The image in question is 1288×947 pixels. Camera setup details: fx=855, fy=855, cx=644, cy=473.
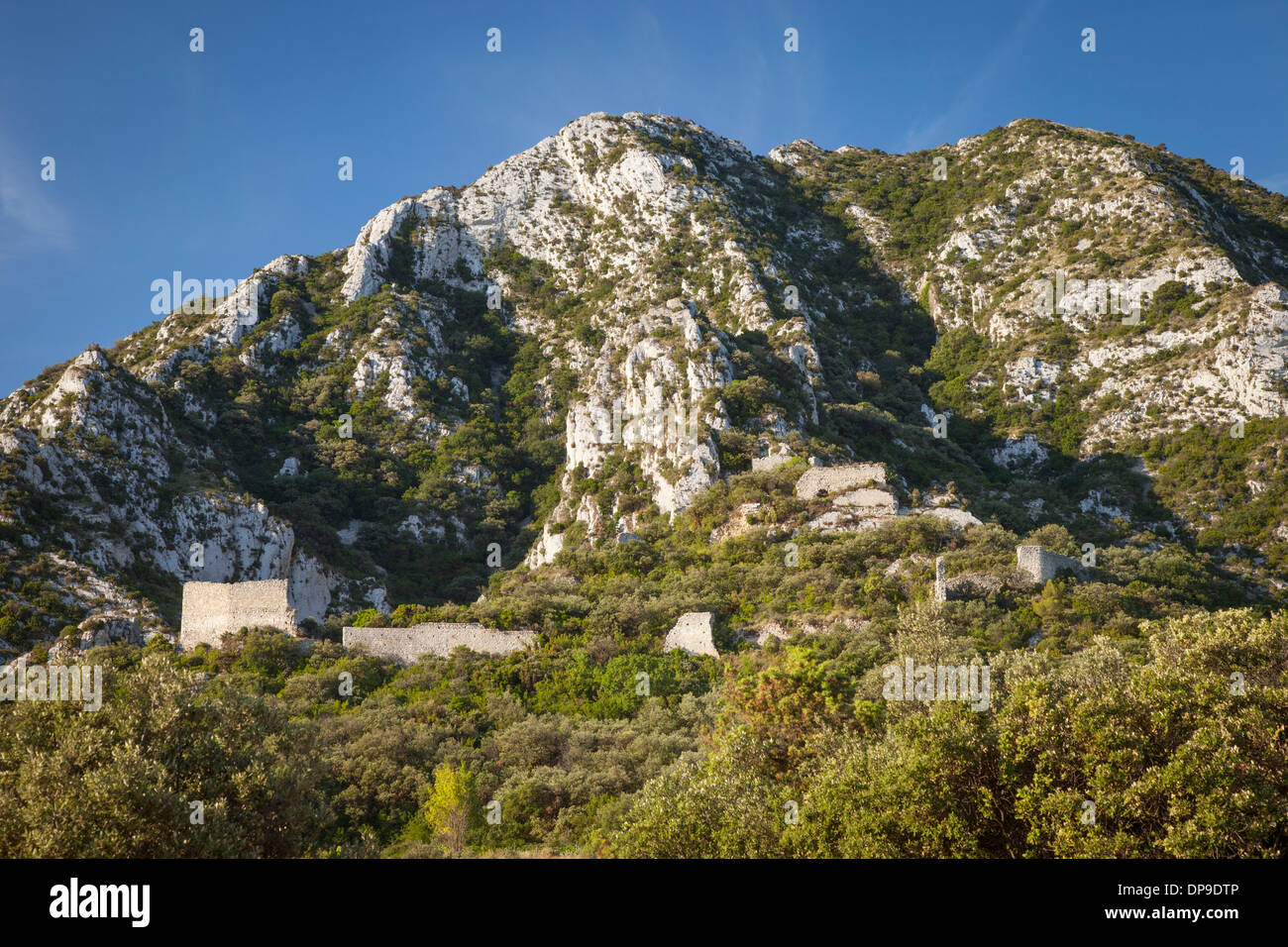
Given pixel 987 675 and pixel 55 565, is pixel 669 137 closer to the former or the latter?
pixel 55 565

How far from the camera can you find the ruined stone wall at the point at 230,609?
1335 inches

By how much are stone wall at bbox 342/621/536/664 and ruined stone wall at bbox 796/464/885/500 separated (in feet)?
58.1

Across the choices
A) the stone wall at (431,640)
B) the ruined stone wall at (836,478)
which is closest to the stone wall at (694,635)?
the stone wall at (431,640)

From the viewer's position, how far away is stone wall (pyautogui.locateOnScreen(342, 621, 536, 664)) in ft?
110

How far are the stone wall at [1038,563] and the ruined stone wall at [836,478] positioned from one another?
32.8 feet

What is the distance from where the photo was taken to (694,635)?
33.3m

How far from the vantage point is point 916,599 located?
32.7 metres

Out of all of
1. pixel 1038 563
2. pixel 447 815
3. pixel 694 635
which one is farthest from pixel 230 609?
pixel 1038 563

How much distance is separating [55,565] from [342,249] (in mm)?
51043

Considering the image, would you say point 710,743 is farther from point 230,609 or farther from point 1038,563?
point 230,609

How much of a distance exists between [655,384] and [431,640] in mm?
27155

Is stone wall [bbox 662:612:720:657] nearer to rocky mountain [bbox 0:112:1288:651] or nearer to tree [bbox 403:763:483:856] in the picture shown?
rocky mountain [bbox 0:112:1288:651]

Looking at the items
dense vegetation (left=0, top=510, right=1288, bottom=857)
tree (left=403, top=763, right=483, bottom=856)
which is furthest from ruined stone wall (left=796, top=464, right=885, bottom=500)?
tree (left=403, top=763, right=483, bottom=856)
